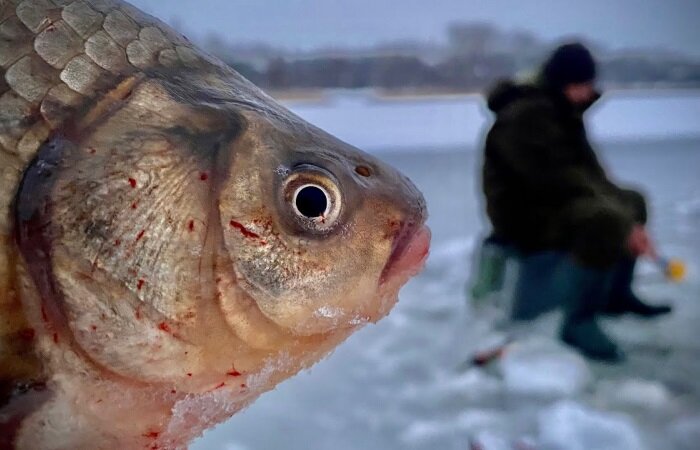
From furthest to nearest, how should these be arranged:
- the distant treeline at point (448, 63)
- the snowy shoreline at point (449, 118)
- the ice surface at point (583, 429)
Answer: the snowy shoreline at point (449, 118), the distant treeline at point (448, 63), the ice surface at point (583, 429)

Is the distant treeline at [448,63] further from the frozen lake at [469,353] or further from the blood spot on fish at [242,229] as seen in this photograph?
the blood spot on fish at [242,229]

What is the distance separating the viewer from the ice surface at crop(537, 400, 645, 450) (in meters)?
1.22

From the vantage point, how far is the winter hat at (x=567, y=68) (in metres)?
1.44

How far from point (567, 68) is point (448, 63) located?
399 millimetres

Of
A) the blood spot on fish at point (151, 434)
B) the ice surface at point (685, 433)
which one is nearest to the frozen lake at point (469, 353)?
→ the ice surface at point (685, 433)

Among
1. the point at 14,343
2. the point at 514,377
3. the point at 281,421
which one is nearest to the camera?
the point at 14,343

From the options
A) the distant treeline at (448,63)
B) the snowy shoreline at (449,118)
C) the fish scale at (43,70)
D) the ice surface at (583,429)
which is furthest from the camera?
the snowy shoreline at (449,118)

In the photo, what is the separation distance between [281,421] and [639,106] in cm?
142

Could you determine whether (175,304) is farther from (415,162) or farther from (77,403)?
(415,162)

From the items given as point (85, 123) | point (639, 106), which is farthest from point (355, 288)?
point (639, 106)

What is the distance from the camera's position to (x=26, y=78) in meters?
0.50

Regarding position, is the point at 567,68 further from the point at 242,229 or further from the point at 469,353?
the point at 242,229

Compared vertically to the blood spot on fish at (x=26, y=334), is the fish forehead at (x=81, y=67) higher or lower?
higher

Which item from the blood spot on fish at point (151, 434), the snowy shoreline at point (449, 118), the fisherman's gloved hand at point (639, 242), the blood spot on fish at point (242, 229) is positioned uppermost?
the snowy shoreline at point (449, 118)
